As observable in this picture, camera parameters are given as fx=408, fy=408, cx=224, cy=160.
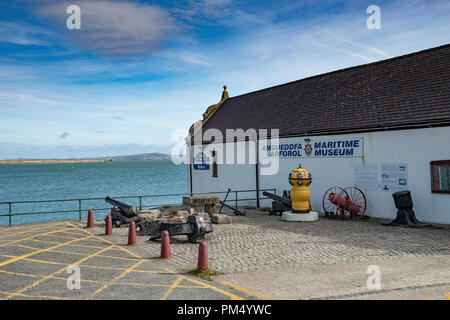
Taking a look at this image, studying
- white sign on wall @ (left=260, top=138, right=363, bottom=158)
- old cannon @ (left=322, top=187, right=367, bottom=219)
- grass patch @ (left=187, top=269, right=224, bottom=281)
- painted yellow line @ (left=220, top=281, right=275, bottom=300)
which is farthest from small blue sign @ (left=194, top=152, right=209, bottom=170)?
painted yellow line @ (left=220, top=281, right=275, bottom=300)

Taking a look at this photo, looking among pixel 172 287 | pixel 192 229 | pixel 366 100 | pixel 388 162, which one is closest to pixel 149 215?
pixel 192 229

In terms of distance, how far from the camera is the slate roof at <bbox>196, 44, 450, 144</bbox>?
1602 centimetres

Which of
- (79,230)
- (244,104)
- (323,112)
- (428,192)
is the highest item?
(244,104)

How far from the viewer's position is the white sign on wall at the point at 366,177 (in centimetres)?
1687

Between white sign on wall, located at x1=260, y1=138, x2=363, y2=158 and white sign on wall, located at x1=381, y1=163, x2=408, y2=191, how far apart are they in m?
1.34

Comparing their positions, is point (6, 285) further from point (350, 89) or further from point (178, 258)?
point (350, 89)

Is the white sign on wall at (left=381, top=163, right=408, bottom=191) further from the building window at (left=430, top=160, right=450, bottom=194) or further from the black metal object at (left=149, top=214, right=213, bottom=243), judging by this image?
the black metal object at (left=149, top=214, right=213, bottom=243)

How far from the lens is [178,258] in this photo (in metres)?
10.6

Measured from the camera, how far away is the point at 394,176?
1616 centimetres

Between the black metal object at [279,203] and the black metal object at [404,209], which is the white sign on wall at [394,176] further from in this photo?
the black metal object at [279,203]

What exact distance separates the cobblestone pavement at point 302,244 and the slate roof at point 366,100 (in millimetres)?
Answer: 4307

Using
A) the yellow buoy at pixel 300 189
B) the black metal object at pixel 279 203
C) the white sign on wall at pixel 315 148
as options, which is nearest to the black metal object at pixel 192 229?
the yellow buoy at pixel 300 189

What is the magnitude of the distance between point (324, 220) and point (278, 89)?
39.7 feet

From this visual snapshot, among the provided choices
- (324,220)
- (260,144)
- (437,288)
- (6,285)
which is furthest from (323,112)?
(6,285)
